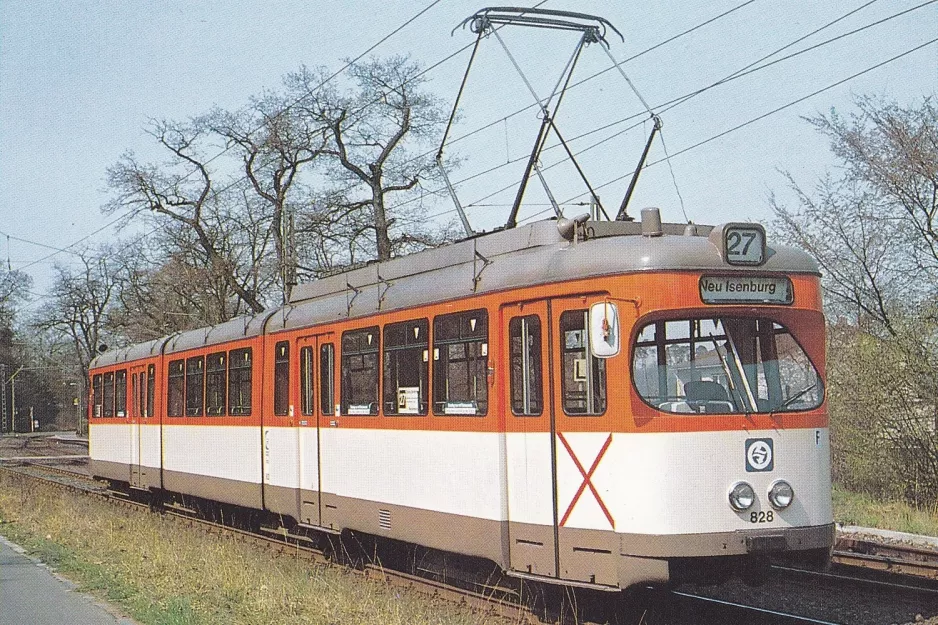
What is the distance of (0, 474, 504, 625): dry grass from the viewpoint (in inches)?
355

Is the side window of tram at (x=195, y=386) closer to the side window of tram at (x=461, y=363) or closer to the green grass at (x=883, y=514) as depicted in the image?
the side window of tram at (x=461, y=363)

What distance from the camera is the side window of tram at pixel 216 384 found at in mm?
16609

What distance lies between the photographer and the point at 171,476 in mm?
19141

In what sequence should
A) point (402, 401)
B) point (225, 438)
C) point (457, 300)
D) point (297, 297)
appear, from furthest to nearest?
point (225, 438) → point (297, 297) → point (402, 401) → point (457, 300)

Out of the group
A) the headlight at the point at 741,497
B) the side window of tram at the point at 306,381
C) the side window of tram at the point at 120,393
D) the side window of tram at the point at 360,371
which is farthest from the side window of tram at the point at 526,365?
the side window of tram at the point at 120,393

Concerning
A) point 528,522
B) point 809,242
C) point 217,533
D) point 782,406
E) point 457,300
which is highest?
point 809,242

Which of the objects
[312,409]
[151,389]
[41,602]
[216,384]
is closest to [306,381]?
[312,409]

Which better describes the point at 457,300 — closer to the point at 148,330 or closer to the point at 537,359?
the point at 537,359

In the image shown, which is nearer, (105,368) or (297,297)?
(297,297)

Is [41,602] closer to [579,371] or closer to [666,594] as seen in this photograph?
[579,371]

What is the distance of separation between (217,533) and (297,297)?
4566mm

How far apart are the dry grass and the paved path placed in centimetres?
24

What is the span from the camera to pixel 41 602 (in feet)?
33.3

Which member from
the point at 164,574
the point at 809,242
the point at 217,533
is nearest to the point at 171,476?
the point at 217,533
